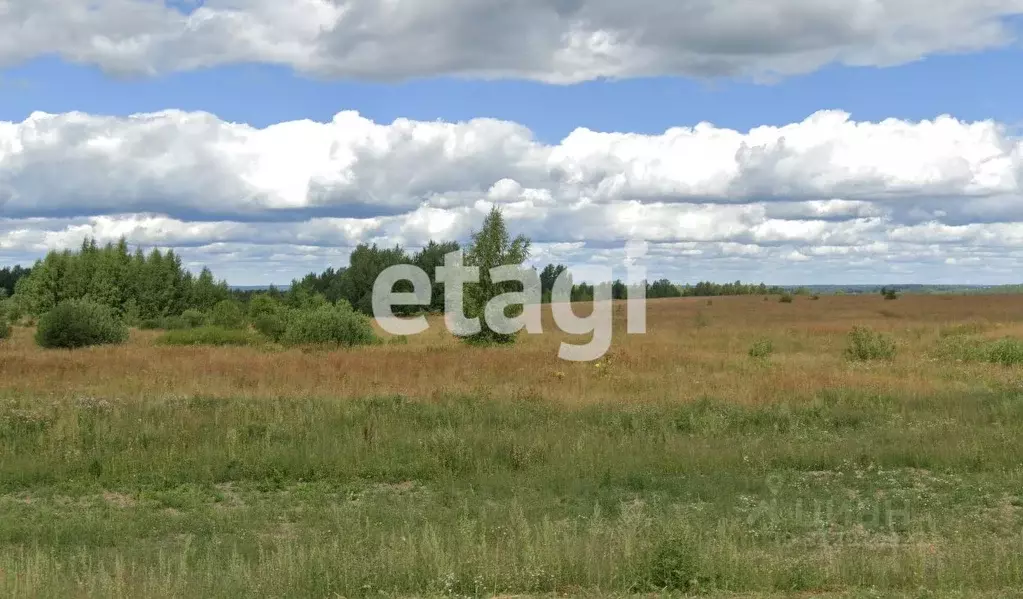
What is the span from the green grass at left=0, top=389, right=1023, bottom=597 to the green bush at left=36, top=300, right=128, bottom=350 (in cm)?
1993

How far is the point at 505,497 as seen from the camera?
9945mm

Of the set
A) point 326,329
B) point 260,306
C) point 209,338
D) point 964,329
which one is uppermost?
point 260,306

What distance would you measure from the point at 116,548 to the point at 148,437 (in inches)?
215

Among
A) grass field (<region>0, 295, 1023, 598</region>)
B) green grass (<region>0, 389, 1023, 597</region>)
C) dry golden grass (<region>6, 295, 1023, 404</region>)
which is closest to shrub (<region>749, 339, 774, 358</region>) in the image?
dry golden grass (<region>6, 295, 1023, 404</region>)

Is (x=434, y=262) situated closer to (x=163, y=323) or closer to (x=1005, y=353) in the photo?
(x=163, y=323)

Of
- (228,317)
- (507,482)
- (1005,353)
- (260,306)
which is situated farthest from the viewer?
(260,306)

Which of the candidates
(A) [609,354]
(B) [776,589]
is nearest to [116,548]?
(B) [776,589]

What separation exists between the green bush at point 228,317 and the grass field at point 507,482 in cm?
2646

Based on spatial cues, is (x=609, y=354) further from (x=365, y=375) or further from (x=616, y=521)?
(x=616, y=521)

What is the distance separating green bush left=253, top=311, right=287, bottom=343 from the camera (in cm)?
4131

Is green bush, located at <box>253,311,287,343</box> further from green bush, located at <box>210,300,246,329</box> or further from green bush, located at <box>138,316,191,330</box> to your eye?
green bush, located at <box>138,316,191,330</box>

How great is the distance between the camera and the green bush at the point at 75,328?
1324 inches

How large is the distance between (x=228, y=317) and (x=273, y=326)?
9.58 m

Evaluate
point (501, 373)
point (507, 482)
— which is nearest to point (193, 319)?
point (501, 373)
